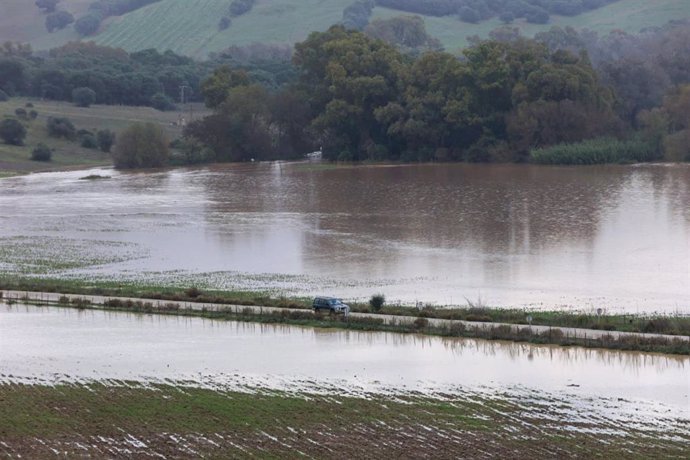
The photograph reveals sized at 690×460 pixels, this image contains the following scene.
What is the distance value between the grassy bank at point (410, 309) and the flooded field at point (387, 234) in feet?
5.13

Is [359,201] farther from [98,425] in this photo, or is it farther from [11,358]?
[98,425]

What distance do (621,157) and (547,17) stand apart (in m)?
90.1

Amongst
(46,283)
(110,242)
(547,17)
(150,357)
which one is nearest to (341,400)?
(150,357)

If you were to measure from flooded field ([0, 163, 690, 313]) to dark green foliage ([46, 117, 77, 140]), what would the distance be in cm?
1803

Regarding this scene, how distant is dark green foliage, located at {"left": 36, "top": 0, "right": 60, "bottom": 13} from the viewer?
195250 millimetres

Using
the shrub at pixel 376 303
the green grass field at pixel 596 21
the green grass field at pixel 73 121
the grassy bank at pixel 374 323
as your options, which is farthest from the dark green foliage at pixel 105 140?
the shrub at pixel 376 303

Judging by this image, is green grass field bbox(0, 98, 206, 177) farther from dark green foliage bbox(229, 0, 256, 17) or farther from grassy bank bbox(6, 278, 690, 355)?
dark green foliage bbox(229, 0, 256, 17)

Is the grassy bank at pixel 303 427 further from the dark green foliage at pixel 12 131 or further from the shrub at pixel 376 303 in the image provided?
the dark green foliage at pixel 12 131

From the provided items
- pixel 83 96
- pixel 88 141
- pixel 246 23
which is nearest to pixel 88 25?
pixel 246 23

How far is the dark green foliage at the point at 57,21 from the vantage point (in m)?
191

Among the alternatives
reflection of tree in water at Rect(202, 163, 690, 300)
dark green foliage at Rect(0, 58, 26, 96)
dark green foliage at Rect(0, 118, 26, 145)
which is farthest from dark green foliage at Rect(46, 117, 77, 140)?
dark green foliage at Rect(0, 58, 26, 96)

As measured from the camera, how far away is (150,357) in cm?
2709

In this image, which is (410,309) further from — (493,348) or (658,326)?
(658,326)

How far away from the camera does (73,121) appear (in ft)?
326
